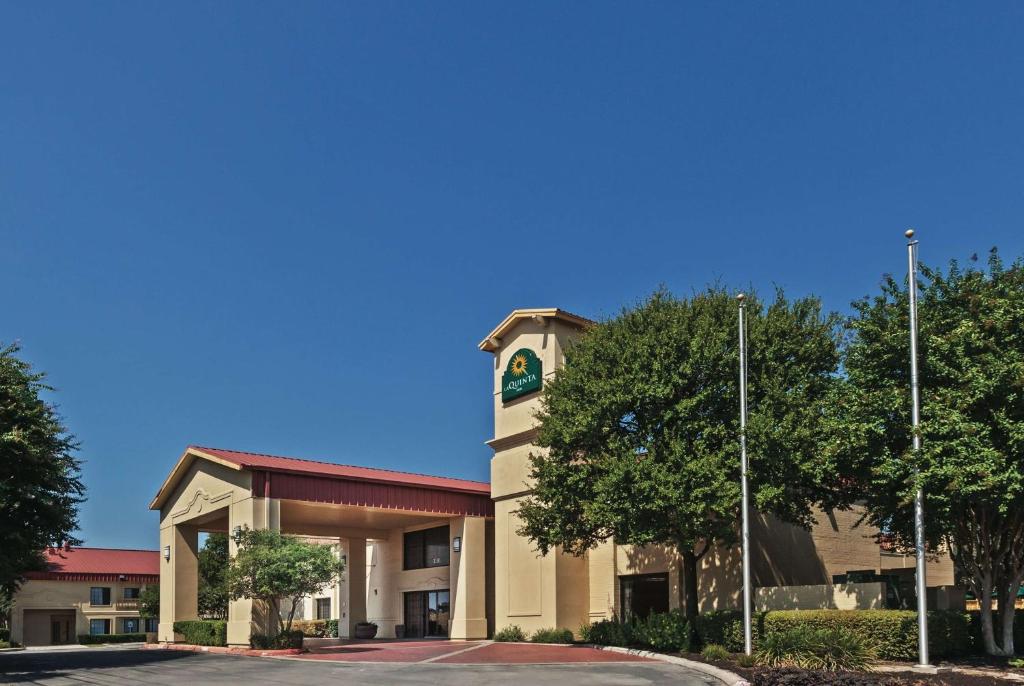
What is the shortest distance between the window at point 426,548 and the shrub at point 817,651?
24394mm

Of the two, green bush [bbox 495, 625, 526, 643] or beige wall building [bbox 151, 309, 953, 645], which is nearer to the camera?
beige wall building [bbox 151, 309, 953, 645]

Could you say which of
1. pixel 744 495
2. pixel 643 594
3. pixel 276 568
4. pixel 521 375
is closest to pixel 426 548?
pixel 521 375

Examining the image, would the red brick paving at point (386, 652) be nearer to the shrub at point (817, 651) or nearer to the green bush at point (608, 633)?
the green bush at point (608, 633)

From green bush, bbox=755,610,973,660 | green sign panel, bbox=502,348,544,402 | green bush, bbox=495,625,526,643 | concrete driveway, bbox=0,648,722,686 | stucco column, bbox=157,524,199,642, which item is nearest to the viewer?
concrete driveway, bbox=0,648,722,686

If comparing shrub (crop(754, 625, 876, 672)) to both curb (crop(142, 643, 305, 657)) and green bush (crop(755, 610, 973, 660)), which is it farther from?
curb (crop(142, 643, 305, 657))

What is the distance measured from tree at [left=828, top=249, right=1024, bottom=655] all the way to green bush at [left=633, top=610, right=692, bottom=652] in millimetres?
6866

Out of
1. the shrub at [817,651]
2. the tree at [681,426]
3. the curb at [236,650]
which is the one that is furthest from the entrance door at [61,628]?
the shrub at [817,651]

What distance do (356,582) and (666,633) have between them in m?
23.8

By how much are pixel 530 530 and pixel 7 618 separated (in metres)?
47.9

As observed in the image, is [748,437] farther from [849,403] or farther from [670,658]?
[670,658]

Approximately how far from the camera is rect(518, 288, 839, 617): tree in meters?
27.5

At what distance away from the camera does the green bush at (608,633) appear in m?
31.8

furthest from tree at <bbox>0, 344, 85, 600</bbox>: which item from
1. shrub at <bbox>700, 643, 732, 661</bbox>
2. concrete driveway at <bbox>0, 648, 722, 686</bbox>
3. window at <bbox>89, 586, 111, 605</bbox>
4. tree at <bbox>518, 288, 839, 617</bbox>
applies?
window at <bbox>89, 586, 111, 605</bbox>

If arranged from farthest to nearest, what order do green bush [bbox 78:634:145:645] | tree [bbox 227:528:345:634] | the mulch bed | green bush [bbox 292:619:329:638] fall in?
1. green bush [bbox 78:634:145:645]
2. green bush [bbox 292:619:329:638]
3. tree [bbox 227:528:345:634]
4. the mulch bed
